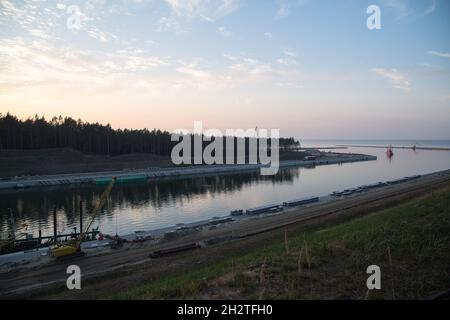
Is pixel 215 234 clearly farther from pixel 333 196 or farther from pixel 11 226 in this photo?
pixel 333 196

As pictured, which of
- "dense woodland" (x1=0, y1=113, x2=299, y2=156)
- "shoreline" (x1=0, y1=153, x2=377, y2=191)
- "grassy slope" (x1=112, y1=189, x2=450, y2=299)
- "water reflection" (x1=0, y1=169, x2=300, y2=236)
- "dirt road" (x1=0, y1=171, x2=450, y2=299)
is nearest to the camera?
"grassy slope" (x1=112, y1=189, x2=450, y2=299)

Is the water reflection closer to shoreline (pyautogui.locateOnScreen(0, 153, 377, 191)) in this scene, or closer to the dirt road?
shoreline (pyautogui.locateOnScreen(0, 153, 377, 191))

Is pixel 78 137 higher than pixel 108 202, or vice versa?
pixel 78 137

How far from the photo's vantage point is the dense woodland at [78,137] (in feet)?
258

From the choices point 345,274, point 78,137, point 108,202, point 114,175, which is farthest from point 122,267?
point 78,137

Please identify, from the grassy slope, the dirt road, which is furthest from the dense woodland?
the grassy slope

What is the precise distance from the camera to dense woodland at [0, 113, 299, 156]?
78.6 m

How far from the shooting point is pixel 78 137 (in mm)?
89750

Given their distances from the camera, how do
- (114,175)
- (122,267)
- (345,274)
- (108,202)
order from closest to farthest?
(345,274) → (122,267) → (108,202) → (114,175)

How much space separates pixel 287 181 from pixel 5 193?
45262mm

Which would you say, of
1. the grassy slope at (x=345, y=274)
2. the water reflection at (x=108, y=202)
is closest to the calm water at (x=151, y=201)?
the water reflection at (x=108, y=202)

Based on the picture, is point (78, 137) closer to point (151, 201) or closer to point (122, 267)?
point (151, 201)
